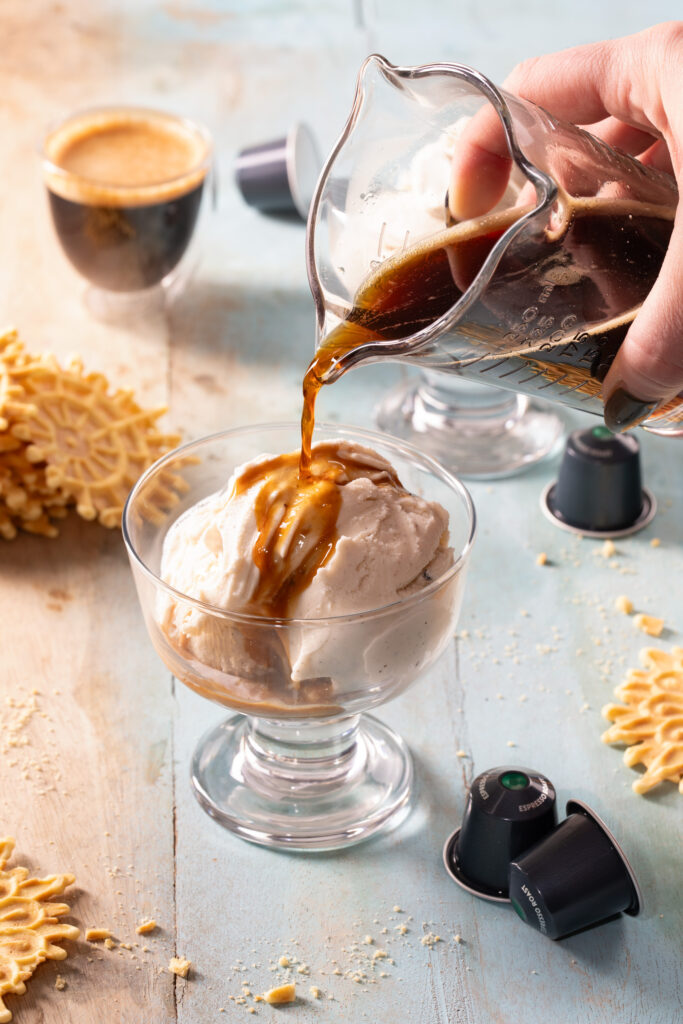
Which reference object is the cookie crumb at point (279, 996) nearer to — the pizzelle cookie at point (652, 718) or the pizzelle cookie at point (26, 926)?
the pizzelle cookie at point (26, 926)

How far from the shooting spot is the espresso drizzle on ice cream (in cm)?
94

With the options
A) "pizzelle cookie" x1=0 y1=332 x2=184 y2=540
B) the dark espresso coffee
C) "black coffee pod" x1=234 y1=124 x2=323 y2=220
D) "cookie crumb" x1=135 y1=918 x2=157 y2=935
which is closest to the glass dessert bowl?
"cookie crumb" x1=135 y1=918 x2=157 y2=935

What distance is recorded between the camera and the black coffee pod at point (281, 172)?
2016 mm

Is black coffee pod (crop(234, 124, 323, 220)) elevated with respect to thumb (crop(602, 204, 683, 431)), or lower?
lower

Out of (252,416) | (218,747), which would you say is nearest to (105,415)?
(252,416)

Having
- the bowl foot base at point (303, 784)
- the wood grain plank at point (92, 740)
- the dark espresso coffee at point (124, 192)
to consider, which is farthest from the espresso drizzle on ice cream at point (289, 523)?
the dark espresso coffee at point (124, 192)

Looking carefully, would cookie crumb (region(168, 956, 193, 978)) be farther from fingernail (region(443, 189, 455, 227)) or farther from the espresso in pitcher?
fingernail (region(443, 189, 455, 227))

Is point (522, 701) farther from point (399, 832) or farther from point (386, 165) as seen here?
point (386, 165)

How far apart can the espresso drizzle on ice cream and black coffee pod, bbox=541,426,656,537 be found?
1.60ft

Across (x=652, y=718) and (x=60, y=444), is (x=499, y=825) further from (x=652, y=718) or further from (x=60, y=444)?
(x=60, y=444)

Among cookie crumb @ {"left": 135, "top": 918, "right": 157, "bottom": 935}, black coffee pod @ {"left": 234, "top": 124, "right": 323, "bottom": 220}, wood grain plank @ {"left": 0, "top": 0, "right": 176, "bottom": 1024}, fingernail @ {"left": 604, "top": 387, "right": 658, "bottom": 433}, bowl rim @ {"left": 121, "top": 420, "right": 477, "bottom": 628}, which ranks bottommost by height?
wood grain plank @ {"left": 0, "top": 0, "right": 176, "bottom": 1024}

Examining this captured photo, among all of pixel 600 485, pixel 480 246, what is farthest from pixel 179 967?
pixel 600 485

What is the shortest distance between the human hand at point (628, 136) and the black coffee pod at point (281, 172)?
0.84 metres

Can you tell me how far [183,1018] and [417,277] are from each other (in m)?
0.60
